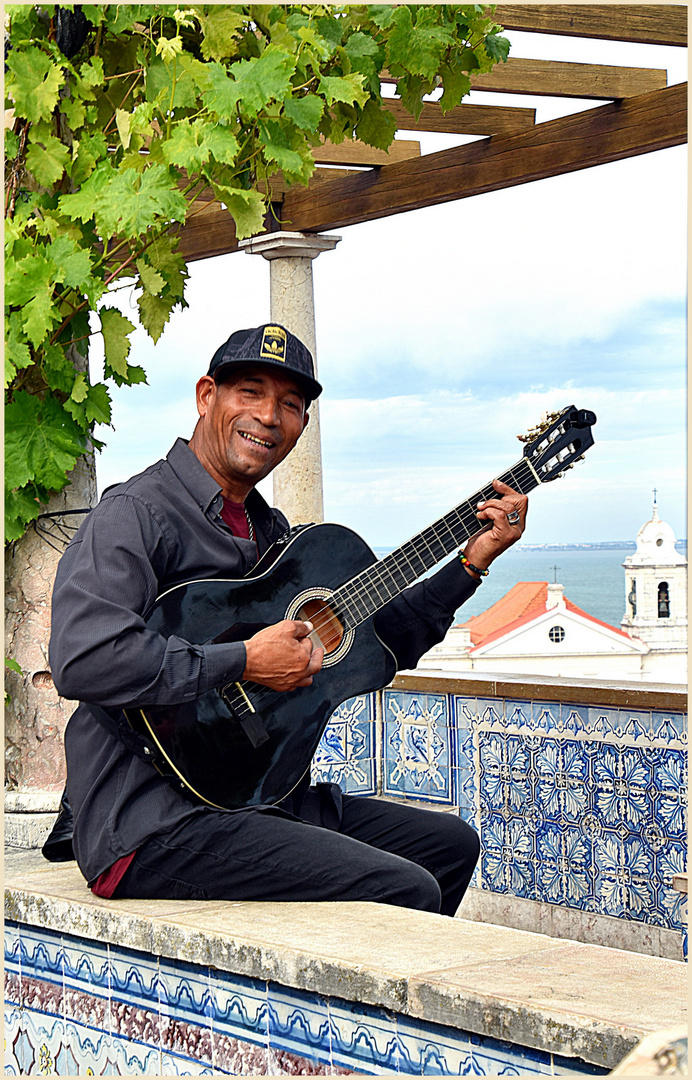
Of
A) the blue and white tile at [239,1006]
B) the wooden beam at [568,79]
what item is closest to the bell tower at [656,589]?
the wooden beam at [568,79]

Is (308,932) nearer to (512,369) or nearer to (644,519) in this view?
(644,519)

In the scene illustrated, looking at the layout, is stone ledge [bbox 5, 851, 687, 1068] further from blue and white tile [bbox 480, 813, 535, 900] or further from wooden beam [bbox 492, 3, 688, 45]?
wooden beam [bbox 492, 3, 688, 45]

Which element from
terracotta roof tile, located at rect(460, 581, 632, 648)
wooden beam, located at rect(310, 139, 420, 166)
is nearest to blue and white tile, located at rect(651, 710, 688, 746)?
wooden beam, located at rect(310, 139, 420, 166)

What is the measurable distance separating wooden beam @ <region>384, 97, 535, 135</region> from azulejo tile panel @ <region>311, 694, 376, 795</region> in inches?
111

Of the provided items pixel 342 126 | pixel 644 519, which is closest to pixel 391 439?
pixel 644 519

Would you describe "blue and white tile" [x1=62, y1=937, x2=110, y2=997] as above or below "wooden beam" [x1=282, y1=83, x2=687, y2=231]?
below

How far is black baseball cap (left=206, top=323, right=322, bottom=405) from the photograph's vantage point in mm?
3146

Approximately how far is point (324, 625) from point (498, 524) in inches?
17.9

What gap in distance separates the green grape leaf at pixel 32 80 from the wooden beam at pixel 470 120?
12.3ft

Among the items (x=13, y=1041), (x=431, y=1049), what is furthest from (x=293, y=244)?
(x=431, y=1049)

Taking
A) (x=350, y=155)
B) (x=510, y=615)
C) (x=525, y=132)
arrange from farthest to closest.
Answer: (x=510, y=615), (x=350, y=155), (x=525, y=132)

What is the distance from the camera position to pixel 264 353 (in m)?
3.14

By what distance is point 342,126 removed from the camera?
3.68 metres

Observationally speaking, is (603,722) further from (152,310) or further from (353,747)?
(152,310)
